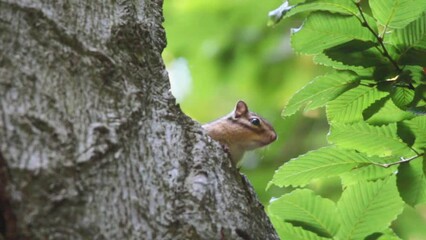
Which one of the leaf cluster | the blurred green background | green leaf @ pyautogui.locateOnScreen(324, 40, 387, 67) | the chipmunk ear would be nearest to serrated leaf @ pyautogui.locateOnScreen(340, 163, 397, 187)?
the leaf cluster

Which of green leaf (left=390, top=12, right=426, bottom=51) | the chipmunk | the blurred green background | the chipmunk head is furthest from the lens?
the blurred green background

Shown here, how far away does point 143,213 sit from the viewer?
1703 millimetres

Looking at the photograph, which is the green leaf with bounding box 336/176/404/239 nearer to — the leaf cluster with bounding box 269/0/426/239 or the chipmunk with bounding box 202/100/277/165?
the leaf cluster with bounding box 269/0/426/239

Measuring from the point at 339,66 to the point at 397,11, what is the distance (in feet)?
0.76

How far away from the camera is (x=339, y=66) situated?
2.27m

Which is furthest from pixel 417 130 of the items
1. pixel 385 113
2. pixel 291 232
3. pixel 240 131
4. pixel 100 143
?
pixel 240 131

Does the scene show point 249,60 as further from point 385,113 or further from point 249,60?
point 385,113

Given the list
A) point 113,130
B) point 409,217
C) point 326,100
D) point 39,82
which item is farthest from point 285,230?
point 409,217

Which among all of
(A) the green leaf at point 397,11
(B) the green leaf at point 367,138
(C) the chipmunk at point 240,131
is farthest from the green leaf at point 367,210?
(C) the chipmunk at point 240,131

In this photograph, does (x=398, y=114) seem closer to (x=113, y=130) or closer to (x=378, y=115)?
(x=378, y=115)

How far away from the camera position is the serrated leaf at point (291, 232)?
7.43 feet

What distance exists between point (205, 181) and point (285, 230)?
1.55 feet

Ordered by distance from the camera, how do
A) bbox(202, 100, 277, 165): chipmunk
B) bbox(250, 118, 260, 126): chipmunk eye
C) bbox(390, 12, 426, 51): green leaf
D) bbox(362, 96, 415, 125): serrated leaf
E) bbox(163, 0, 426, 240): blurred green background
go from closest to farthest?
bbox(390, 12, 426, 51): green leaf
bbox(362, 96, 415, 125): serrated leaf
bbox(202, 100, 277, 165): chipmunk
bbox(250, 118, 260, 126): chipmunk eye
bbox(163, 0, 426, 240): blurred green background

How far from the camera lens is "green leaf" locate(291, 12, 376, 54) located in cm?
220
